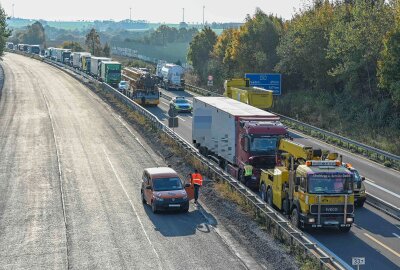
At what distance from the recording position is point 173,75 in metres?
92.2

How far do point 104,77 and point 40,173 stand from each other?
2068 inches

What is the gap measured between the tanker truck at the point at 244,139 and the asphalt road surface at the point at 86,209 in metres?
4.07

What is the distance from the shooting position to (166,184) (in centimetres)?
3066

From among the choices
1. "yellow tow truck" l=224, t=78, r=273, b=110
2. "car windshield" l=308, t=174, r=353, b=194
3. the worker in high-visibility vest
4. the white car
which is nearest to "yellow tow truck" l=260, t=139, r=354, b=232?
"car windshield" l=308, t=174, r=353, b=194

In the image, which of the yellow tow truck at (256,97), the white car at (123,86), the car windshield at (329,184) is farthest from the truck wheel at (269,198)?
the white car at (123,86)

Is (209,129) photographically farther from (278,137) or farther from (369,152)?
(369,152)

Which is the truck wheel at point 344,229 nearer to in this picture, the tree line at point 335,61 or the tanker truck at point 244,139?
the tanker truck at point 244,139

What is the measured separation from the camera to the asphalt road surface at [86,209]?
23766 mm

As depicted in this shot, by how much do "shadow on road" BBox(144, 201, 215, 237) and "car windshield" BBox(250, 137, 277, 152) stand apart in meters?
4.61

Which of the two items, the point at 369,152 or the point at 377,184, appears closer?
the point at 377,184

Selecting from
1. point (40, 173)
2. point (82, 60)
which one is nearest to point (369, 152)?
point (40, 173)

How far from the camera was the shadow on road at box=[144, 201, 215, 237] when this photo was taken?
2709cm

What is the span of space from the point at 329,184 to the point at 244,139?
27.3 ft

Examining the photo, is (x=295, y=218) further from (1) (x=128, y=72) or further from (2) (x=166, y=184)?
(1) (x=128, y=72)
